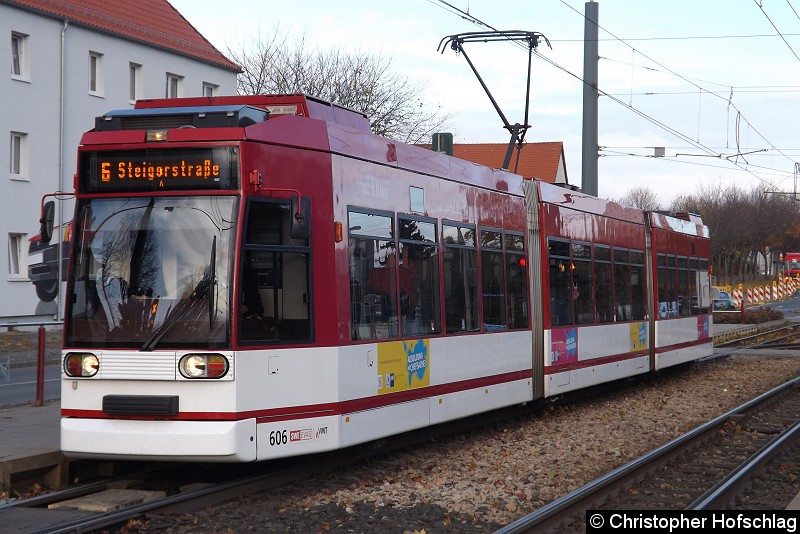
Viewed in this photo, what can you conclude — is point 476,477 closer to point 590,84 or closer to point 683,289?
point 683,289

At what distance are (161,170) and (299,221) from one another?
117 centimetres

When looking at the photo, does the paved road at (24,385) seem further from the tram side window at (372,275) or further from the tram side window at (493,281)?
the tram side window at (372,275)

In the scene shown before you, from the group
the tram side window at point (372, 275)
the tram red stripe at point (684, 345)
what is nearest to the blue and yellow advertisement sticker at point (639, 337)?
the tram red stripe at point (684, 345)

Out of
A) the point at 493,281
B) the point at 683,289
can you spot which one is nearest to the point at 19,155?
the point at 683,289

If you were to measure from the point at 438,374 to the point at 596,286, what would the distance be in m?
6.01

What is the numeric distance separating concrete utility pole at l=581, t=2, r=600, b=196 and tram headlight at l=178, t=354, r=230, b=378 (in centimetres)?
1565

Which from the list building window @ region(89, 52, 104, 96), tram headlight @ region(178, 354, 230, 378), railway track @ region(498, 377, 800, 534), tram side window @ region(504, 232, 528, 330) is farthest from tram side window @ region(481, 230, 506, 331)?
building window @ region(89, 52, 104, 96)

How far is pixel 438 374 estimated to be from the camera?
1100cm

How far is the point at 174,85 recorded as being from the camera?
129 feet

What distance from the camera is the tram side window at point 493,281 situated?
1241 cm

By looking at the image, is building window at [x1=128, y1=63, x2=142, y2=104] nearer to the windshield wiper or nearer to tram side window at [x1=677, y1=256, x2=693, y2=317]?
tram side window at [x1=677, y1=256, x2=693, y2=317]

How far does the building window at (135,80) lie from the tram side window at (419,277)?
28136mm

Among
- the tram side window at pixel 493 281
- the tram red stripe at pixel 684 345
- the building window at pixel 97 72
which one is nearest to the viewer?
the tram side window at pixel 493 281


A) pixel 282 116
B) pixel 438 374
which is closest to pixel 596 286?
pixel 438 374
